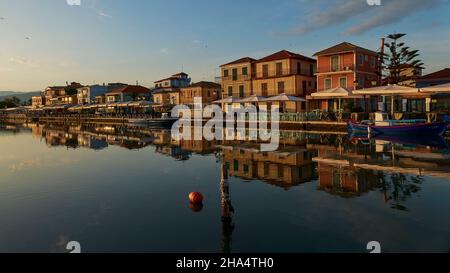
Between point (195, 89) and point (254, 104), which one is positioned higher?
point (195, 89)

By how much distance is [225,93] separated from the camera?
2127 inches

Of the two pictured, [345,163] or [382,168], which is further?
[345,163]

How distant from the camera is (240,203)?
37.8 feet

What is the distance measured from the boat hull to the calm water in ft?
16.8

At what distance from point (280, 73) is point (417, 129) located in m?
23.9

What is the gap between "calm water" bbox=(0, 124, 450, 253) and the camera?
837 cm

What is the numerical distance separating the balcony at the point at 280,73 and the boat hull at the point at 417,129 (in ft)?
66.2

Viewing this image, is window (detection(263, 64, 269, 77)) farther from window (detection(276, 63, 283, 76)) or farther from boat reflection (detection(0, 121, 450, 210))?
boat reflection (detection(0, 121, 450, 210))

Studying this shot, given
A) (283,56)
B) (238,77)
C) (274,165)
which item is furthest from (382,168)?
(238,77)

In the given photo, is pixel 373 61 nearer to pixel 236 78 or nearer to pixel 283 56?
pixel 283 56

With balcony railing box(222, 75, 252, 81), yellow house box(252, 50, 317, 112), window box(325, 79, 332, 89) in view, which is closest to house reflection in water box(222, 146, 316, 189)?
window box(325, 79, 332, 89)
